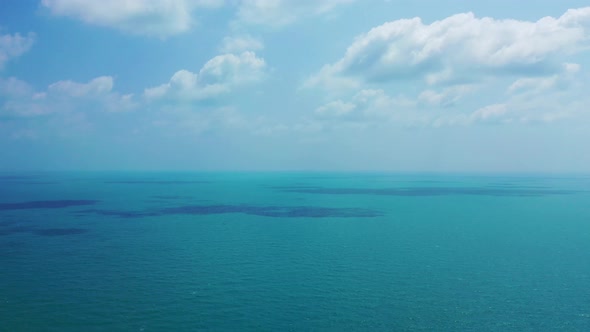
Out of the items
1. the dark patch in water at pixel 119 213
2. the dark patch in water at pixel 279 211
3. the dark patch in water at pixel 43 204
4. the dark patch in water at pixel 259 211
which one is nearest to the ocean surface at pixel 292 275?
the dark patch in water at pixel 119 213

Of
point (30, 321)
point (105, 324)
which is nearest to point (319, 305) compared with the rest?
point (105, 324)

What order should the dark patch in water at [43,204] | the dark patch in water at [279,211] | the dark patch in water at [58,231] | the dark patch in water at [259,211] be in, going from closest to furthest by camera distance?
1. the dark patch in water at [58,231]
2. the dark patch in water at [259,211]
3. the dark patch in water at [279,211]
4. the dark patch in water at [43,204]

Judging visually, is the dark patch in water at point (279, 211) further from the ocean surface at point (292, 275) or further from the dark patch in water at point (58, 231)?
the dark patch in water at point (58, 231)

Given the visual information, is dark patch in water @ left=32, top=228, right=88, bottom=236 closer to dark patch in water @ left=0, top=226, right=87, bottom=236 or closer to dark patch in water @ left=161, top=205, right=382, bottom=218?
dark patch in water @ left=0, top=226, right=87, bottom=236

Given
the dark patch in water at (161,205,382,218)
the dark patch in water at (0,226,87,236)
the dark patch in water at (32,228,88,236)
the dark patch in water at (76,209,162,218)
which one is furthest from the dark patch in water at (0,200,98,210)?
the dark patch in water at (32,228,88,236)

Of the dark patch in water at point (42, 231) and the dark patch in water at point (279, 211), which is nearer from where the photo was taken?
the dark patch in water at point (42, 231)

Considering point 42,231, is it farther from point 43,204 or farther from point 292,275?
point 292,275

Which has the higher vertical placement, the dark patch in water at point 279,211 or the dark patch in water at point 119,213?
the dark patch in water at point 279,211

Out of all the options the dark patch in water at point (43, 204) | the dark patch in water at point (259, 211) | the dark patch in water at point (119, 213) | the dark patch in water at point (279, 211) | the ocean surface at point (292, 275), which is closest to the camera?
the ocean surface at point (292, 275)

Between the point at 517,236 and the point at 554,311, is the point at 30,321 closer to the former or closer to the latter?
the point at 554,311
